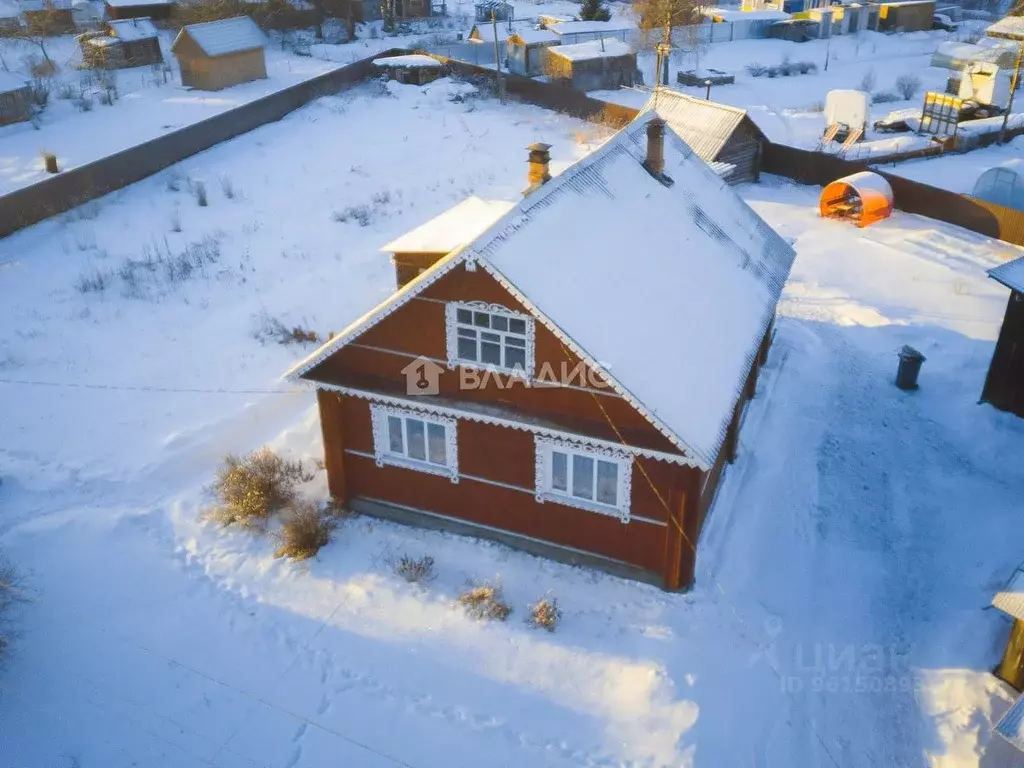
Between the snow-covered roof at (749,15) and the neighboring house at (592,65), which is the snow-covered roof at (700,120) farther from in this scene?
the snow-covered roof at (749,15)

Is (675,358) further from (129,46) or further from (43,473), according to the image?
(129,46)

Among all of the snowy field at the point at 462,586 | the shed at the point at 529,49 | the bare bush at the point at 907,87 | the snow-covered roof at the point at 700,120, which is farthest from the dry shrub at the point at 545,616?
the bare bush at the point at 907,87

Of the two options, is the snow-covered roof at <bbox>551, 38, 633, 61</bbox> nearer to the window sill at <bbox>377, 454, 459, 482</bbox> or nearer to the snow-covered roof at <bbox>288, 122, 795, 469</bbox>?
the snow-covered roof at <bbox>288, 122, 795, 469</bbox>

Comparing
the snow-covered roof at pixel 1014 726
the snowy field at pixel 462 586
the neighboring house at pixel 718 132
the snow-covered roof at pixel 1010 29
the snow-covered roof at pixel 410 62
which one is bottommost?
the snowy field at pixel 462 586

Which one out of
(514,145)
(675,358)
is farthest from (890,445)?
(514,145)

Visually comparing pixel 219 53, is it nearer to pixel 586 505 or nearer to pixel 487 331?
pixel 487 331
